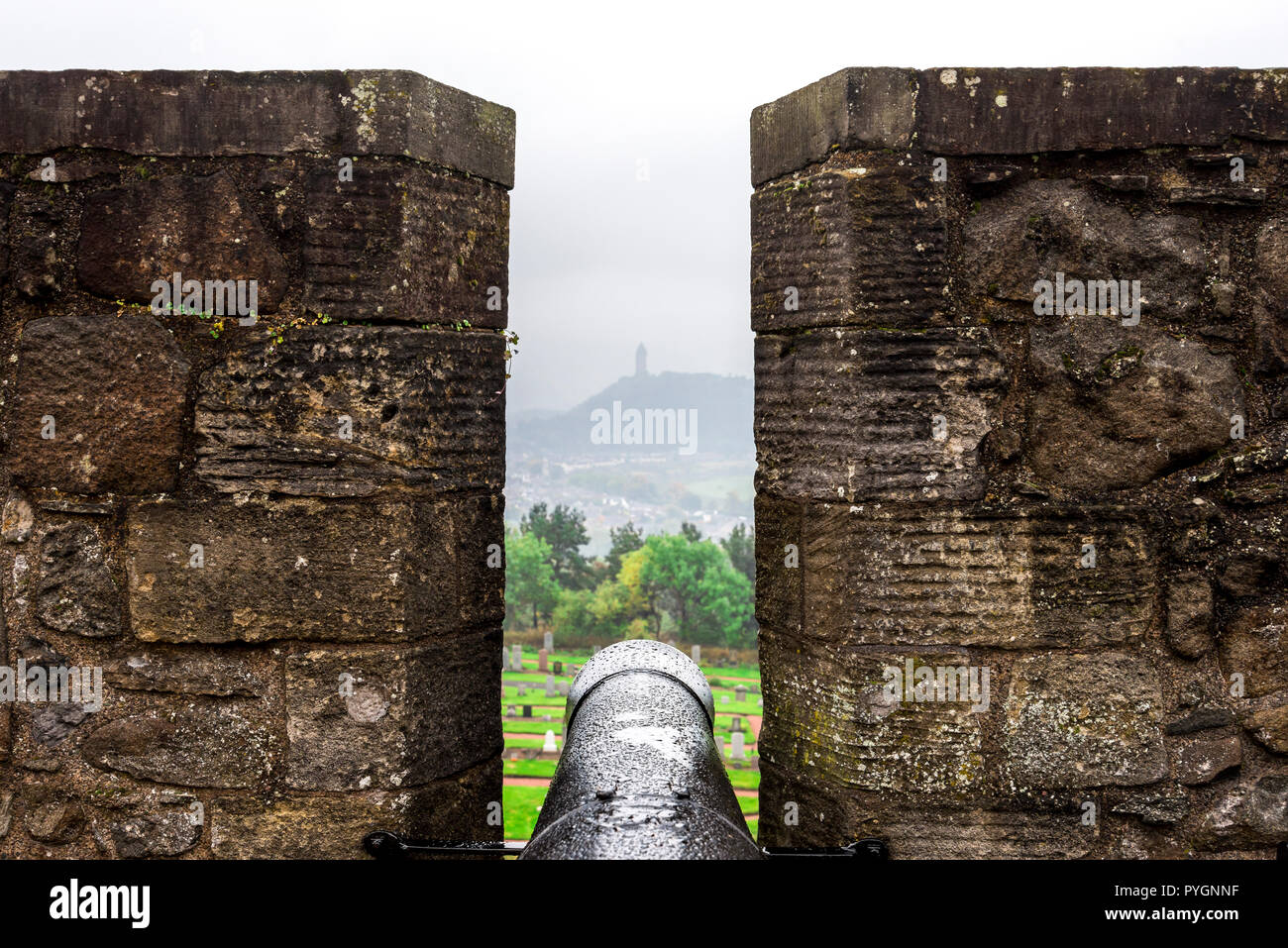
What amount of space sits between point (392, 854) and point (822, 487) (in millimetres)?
1388

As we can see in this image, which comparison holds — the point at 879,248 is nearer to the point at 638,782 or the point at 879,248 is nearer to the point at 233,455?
the point at 638,782

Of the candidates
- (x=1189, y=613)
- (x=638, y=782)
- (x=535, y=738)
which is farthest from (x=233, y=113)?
(x=535, y=738)

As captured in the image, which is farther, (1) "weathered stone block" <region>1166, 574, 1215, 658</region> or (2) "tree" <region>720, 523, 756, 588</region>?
(2) "tree" <region>720, 523, 756, 588</region>

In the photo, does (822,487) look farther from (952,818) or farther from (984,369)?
(952,818)

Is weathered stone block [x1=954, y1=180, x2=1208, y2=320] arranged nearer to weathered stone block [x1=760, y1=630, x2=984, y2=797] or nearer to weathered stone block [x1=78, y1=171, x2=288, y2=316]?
weathered stone block [x1=760, y1=630, x2=984, y2=797]

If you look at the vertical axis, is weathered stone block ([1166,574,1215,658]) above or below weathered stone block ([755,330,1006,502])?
below

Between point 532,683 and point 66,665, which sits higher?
point 66,665

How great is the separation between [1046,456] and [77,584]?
2559mm

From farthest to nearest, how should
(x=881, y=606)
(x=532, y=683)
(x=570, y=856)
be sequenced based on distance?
(x=532, y=683)
(x=881, y=606)
(x=570, y=856)

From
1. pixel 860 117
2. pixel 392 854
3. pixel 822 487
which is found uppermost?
pixel 860 117

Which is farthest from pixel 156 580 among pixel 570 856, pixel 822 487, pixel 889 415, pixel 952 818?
pixel 952 818

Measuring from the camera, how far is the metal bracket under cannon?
5.85 ft

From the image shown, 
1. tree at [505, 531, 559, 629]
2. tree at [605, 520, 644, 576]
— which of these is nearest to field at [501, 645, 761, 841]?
tree at [505, 531, 559, 629]

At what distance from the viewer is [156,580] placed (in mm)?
2660
